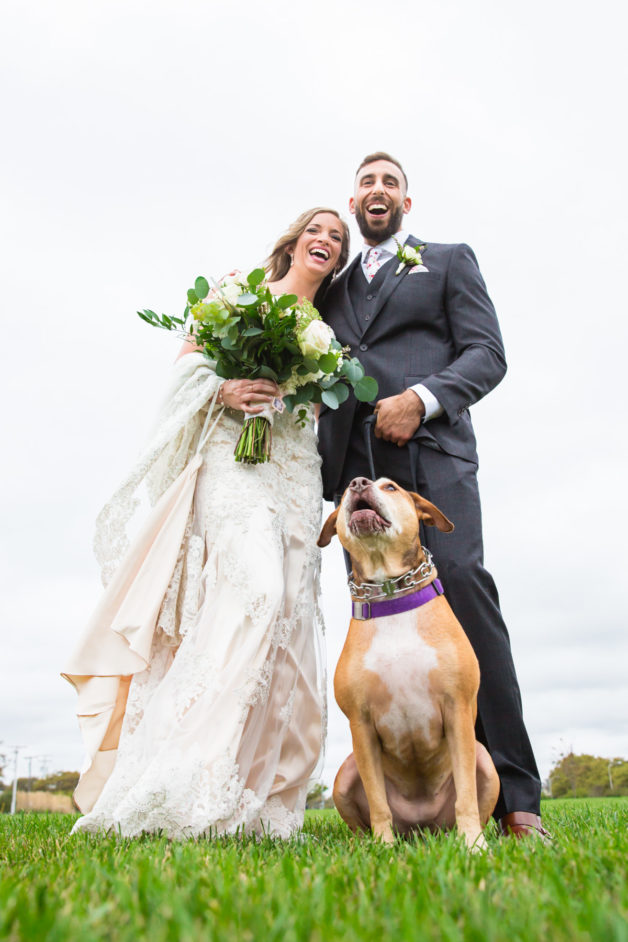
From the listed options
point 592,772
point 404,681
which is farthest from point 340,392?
point 592,772

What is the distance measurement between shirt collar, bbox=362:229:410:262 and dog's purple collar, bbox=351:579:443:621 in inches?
87.0

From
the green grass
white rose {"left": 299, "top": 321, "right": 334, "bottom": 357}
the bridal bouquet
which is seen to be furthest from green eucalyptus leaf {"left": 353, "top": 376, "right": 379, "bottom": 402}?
the green grass

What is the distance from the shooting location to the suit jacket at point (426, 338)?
14.4 feet

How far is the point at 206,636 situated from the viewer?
3832 millimetres

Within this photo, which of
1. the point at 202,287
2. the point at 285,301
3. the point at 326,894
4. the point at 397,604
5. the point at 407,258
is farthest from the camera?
the point at 407,258

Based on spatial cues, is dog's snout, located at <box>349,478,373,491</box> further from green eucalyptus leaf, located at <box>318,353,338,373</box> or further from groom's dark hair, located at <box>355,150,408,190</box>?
groom's dark hair, located at <box>355,150,408,190</box>

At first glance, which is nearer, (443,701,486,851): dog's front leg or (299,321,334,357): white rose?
(443,701,486,851): dog's front leg

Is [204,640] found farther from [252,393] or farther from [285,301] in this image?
[285,301]

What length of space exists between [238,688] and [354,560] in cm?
79

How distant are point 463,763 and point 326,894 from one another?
63.0 inches

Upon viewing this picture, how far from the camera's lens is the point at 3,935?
54.5 inches

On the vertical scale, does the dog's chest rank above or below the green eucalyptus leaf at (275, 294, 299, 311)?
below

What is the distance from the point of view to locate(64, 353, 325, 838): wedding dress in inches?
137

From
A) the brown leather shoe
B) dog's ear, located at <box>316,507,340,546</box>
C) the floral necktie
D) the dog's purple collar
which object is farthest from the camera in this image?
the floral necktie
